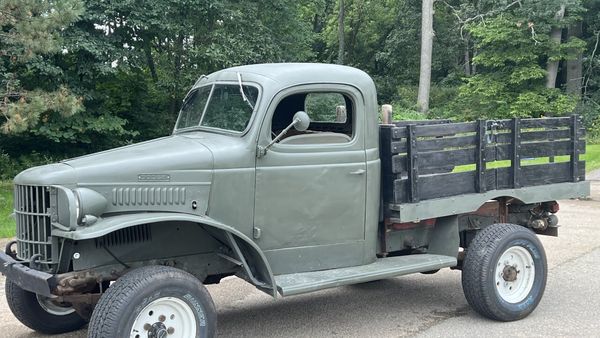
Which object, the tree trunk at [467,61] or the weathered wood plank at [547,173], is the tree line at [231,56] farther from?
the weathered wood plank at [547,173]

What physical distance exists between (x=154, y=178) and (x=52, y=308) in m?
1.69

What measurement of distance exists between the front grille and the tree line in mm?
6661

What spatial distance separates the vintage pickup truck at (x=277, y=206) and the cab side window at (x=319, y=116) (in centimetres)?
2

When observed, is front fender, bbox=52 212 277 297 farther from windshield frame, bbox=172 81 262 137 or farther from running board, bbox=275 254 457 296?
windshield frame, bbox=172 81 262 137

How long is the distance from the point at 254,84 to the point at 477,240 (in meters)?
2.46

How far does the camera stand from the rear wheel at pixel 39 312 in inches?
209

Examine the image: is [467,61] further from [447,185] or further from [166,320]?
[166,320]

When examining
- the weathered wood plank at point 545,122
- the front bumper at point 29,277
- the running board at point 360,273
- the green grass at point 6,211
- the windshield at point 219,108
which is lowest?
the green grass at point 6,211

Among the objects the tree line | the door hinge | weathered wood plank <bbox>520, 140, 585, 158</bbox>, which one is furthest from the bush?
weathered wood plank <bbox>520, 140, 585, 158</bbox>

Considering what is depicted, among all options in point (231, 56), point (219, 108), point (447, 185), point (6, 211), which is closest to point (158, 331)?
point (219, 108)

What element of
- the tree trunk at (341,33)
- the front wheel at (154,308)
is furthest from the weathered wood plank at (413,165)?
the tree trunk at (341,33)

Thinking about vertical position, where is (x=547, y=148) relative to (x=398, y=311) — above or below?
above

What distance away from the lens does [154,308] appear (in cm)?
438

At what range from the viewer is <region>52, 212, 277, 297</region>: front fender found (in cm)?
419
